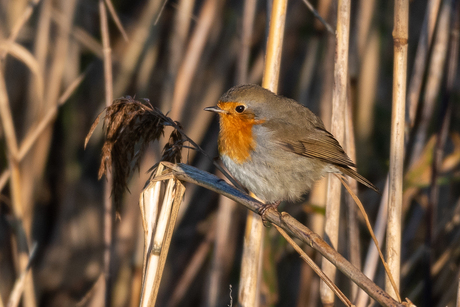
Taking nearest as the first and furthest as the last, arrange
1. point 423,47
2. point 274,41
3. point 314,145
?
1. point 274,41
2. point 423,47
3. point 314,145

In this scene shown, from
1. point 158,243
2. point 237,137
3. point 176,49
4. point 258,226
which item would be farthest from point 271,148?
point 176,49

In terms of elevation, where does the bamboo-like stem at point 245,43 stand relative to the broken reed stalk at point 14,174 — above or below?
above

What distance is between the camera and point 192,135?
3291mm

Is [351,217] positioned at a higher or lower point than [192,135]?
lower

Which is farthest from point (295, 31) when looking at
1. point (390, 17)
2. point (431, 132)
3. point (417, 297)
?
point (417, 297)

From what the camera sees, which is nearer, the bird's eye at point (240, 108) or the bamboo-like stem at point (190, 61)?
the bird's eye at point (240, 108)

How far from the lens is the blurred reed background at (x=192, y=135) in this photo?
104 inches

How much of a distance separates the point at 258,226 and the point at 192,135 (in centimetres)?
134

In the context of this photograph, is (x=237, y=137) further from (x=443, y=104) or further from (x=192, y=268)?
(x=192, y=268)

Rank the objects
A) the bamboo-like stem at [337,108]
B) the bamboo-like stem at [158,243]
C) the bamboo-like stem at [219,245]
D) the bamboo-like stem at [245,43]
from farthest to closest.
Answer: the bamboo-like stem at [219,245]
the bamboo-like stem at [245,43]
the bamboo-like stem at [337,108]
the bamboo-like stem at [158,243]

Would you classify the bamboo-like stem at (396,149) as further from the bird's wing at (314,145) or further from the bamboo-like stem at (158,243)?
the bamboo-like stem at (158,243)

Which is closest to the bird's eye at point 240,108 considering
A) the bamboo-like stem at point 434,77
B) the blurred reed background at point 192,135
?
the blurred reed background at point 192,135

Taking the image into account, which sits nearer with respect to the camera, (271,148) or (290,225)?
(290,225)

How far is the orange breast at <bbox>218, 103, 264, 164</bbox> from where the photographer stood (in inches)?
89.1
